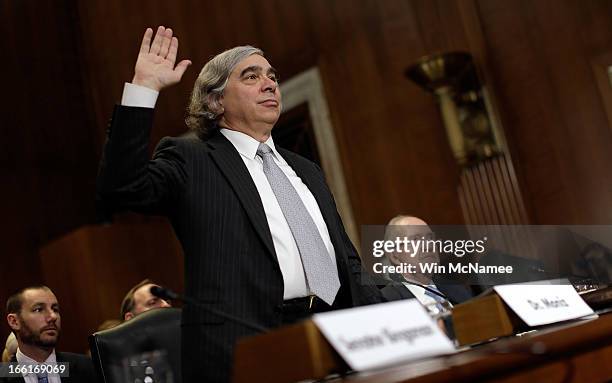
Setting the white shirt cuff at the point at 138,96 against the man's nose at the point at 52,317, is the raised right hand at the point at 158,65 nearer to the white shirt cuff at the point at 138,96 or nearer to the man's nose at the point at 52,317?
the white shirt cuff at the point at 138,96

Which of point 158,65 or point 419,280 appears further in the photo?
point 419,280

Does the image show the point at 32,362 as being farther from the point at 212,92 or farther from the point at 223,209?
the point at 223,209

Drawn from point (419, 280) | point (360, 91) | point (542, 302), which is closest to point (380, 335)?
point (542, 302)

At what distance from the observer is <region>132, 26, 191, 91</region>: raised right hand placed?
1.95 m

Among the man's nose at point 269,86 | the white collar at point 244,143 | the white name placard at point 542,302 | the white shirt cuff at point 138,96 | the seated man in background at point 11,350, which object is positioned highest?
the man's nose at point 269,86

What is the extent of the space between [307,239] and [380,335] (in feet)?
2.66

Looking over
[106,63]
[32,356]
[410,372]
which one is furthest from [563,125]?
[106,63]

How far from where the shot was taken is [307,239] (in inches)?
82.1

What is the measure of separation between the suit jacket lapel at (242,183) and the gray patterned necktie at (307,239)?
8 centimetres

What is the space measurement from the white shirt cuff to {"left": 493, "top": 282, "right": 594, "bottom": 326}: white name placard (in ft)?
2.84

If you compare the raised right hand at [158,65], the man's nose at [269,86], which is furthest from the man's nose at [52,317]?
the raised right hand at [158,65]

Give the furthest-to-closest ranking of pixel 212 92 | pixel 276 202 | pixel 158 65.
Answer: pixel 212 92 → pixel 276 202 → pixel 158 65

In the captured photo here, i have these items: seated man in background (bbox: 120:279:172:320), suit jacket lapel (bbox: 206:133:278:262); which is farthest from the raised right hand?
seated man in background (bbox: 120:279:172:320)

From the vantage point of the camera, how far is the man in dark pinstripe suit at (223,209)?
1.85 m
